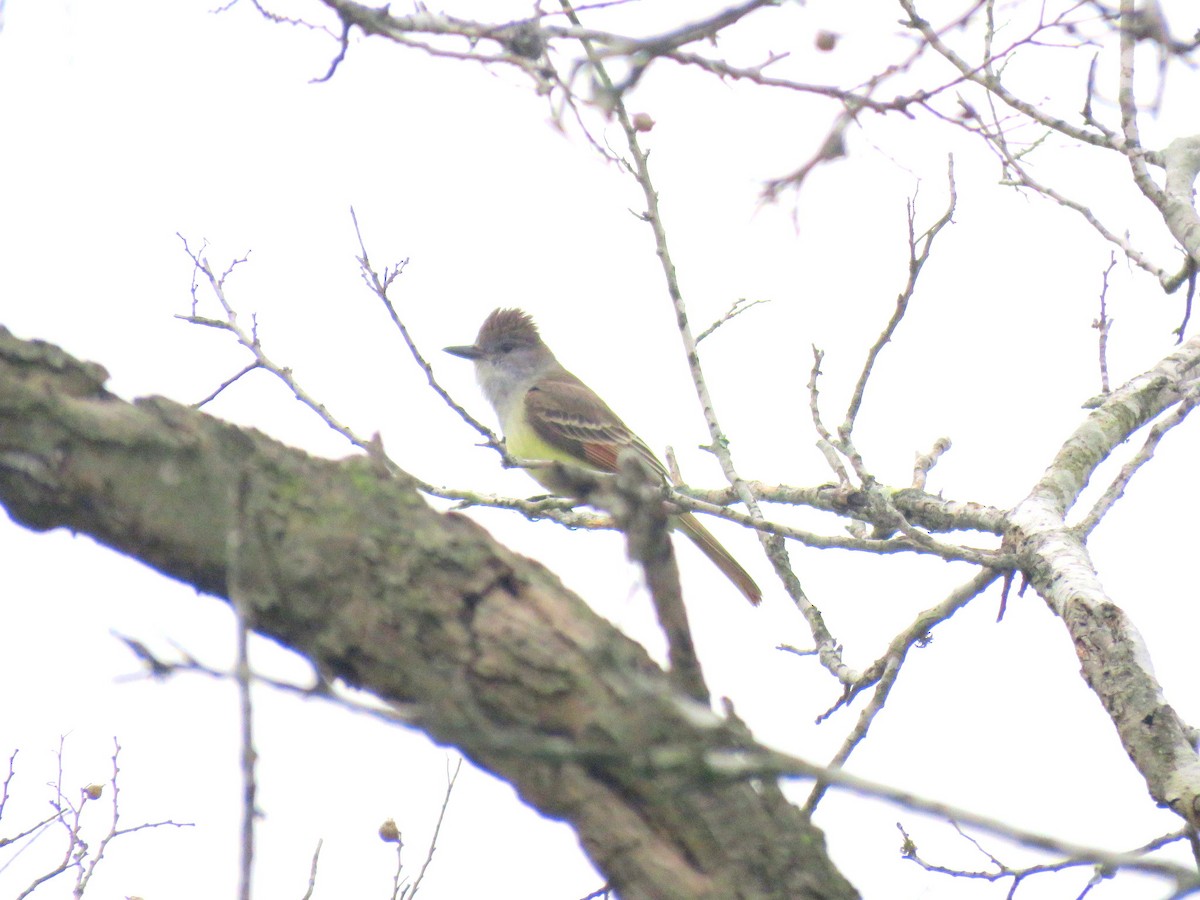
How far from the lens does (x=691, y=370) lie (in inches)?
240

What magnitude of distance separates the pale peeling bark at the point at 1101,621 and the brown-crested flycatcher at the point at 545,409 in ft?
14.3

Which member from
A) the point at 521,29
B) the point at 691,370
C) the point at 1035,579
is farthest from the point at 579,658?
the point at 691,370

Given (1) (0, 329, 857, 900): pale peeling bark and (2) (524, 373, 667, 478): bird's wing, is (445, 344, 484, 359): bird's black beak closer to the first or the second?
(2) (524, 373, 667, 478): bird's wing

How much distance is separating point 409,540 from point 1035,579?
294cm

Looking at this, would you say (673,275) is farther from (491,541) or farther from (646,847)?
(646,847)

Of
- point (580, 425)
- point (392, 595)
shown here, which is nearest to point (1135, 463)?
point (392, 595)

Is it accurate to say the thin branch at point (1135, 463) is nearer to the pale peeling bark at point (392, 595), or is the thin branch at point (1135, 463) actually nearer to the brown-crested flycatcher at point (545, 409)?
the pale peeling bark at point (392, 595)

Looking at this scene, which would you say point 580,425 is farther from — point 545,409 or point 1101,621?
point 1101,621

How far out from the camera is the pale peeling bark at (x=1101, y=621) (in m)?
4.07

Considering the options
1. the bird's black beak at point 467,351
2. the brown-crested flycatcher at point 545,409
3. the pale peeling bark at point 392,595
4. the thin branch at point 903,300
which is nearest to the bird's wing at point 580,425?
the brown-crested flycatcher at point 545,409

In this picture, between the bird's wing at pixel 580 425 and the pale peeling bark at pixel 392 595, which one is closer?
the pale peeling bark at pixel 392 595

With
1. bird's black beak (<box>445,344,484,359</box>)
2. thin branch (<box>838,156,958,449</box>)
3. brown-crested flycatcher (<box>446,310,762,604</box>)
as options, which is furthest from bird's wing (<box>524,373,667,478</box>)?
thin branch (<box>838,156,958,449</box>)

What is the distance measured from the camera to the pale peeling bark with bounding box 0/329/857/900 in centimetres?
262

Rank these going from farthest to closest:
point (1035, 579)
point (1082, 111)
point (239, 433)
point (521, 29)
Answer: point (1082, 111), point (1035, 579), point (521, 29), point (239, 433)
